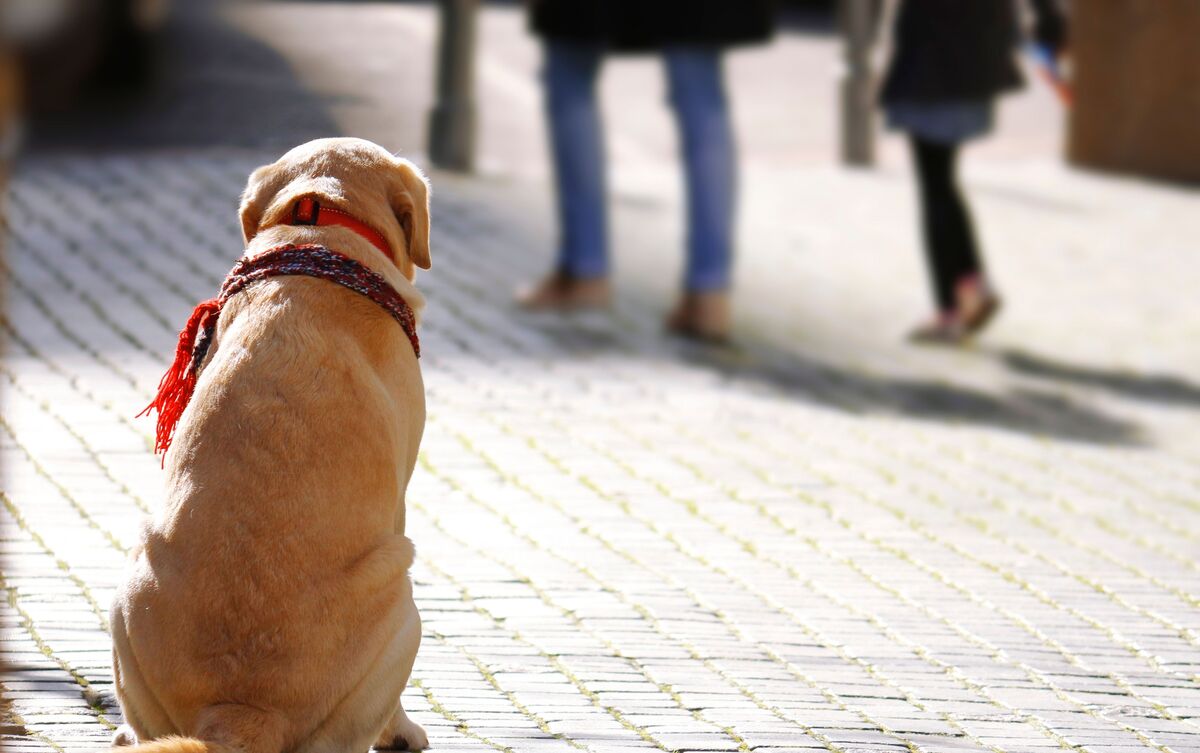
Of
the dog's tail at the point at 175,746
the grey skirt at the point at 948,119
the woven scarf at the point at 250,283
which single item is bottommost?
the grey skirt at the point at 948,119

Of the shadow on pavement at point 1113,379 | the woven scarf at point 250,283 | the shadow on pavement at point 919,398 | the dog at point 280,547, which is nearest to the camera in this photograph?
the dog at point 280,547

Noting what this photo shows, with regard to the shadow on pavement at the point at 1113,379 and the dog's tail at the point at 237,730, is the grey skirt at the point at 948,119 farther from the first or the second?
the dog's tail at the point at 237,730

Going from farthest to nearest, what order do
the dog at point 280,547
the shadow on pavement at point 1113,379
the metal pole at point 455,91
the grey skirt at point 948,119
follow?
the metal pole at point 455,91, the grey skirt at point 948,119, the shadow on pavement at point 1113,379, the dog at point 280,547

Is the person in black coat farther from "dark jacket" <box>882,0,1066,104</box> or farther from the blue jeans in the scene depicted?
the blue jeans

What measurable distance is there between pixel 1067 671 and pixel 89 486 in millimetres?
2668

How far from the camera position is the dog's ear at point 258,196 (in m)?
3.50

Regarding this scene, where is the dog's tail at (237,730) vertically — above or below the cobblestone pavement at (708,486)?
above

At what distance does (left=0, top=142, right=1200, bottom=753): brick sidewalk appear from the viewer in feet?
13.0

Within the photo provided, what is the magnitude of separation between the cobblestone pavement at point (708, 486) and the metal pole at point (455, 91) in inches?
13.8

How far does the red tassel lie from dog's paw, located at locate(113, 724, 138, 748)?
493 mm

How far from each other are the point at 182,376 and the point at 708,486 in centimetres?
272

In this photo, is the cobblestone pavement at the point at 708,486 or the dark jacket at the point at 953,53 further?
the dark jacket at the point at 953,53

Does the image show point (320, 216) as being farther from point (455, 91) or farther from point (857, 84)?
point (857, 84)

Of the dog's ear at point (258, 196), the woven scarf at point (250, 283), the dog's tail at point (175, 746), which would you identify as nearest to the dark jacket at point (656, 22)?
the dog's ear at point (258, 196)
